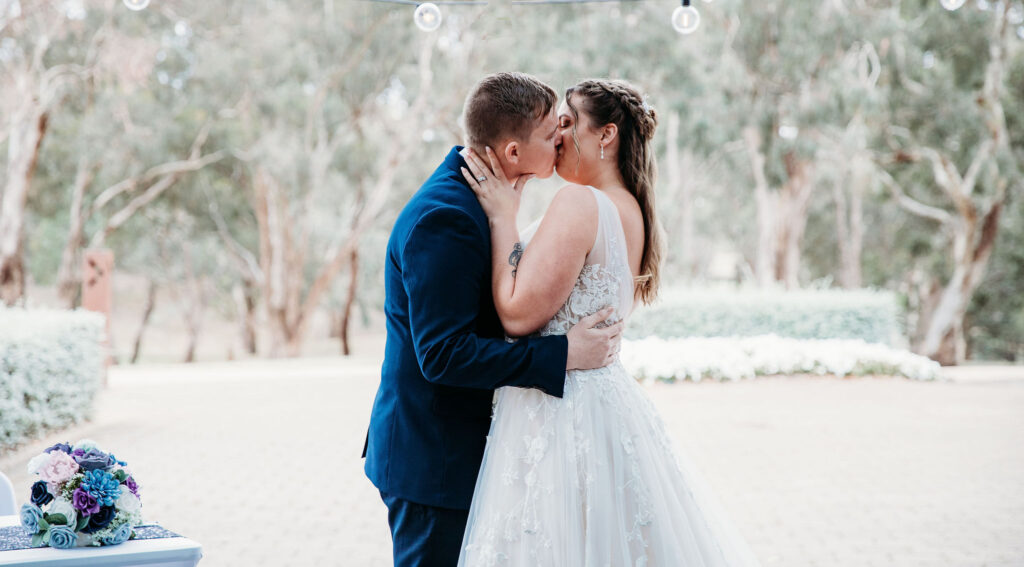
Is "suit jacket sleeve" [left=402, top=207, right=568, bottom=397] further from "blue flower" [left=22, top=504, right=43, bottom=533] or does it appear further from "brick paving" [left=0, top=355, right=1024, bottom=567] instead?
"brick paving" [left=0, top=355, right=1024, bottom=567]

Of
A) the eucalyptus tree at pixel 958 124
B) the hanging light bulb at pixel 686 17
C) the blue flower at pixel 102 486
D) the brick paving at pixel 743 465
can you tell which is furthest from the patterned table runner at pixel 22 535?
the eucalyptus tree at pixel 958 124

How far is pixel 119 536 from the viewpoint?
9.25 feet

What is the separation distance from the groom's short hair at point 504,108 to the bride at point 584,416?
0.06 meters

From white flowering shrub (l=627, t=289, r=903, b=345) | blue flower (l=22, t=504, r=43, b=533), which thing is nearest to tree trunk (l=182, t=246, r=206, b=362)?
white flowering shrub (l=627, t=289, r=903, b=345)

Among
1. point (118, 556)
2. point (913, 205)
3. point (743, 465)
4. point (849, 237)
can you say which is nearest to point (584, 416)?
point (118, 556)

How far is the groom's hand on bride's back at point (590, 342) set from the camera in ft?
8.59

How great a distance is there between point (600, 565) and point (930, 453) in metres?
7.32

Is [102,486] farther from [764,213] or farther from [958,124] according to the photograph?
[958,124]

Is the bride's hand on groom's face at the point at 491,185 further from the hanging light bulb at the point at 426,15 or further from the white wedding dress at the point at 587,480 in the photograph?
the hanging light bulb at the point at 426,15

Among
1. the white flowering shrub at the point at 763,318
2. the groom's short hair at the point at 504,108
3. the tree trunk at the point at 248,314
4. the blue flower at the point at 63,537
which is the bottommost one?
the tree trunk at the point at 248,314

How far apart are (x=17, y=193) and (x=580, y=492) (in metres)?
21.0

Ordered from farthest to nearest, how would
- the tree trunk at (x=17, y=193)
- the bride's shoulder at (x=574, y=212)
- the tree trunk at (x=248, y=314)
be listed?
the tree trunk at (x=248, y=314) → the tree trunk at (x=17, y=193) → the bride's shoulder at (x=574, y=212)

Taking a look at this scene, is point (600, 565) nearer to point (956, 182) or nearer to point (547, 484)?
point (547, 484)

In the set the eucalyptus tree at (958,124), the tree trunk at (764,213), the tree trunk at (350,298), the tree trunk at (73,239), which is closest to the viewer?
the eucalyptus tree at (958,124)
